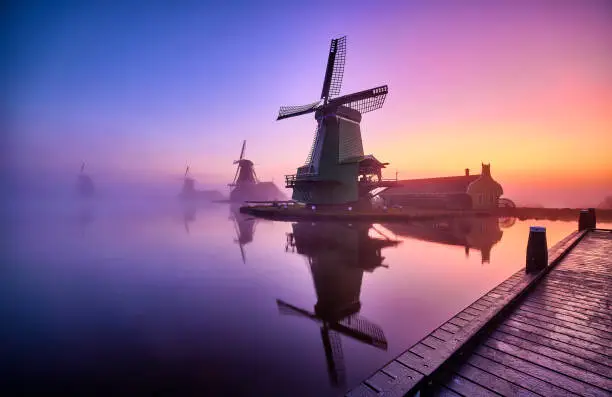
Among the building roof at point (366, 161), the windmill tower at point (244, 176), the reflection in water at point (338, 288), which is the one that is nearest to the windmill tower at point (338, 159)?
the building roof at point (366, 161)

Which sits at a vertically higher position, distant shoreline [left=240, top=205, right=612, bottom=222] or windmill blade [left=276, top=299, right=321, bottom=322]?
distant shoreline [left=240, top=205, right=612, bottom=222]

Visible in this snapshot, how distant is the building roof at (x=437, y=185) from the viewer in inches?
1448

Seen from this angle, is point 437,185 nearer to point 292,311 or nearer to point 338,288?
point 338,288

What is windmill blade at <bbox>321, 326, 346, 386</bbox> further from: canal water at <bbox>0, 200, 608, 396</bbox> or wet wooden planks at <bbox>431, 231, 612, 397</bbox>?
wet wooden planks at <bbox>431, 231, 612, 397</bbox>

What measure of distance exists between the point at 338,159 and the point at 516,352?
2997cm

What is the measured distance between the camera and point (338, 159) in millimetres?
32562

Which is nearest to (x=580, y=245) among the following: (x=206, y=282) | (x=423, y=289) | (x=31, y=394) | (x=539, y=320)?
(x=423, y=289)

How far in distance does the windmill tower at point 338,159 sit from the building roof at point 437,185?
6.24 m

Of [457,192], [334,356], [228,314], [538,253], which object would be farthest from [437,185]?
[334,356]

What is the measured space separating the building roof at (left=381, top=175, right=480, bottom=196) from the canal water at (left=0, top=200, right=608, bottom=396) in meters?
24.4

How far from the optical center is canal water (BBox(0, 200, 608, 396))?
446cm

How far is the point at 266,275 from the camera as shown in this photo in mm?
10930

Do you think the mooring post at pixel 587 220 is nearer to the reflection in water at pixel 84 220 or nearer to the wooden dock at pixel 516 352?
the wooden dock at pixel 516 352

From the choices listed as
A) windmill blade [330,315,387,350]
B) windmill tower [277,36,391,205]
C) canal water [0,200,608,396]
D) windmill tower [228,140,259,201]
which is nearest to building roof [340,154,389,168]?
windmill tower [277,36,391,205]
